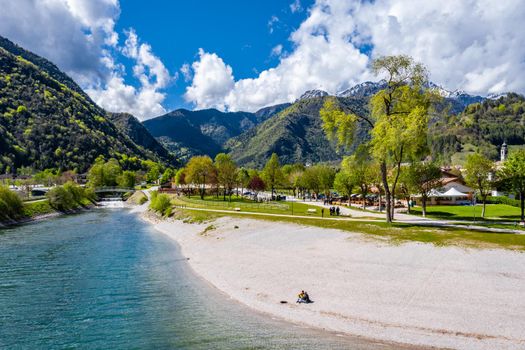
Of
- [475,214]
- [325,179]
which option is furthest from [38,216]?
[475,214]

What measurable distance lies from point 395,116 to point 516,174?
2131 centimetres

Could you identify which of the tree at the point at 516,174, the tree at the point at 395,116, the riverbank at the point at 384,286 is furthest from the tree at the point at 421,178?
the riverbank at the point at 384,286

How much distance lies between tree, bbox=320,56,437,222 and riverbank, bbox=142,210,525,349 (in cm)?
1137

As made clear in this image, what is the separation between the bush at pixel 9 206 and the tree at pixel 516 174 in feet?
287

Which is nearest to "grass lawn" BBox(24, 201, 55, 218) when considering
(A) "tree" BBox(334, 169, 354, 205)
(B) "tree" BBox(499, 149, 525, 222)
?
(A) "tree" BBox(334, 169, 354, 205)

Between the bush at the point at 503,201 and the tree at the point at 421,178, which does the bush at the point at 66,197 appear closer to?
the tree at the point at 421,178

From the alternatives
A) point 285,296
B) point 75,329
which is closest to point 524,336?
point 285,296

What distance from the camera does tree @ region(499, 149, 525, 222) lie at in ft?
159

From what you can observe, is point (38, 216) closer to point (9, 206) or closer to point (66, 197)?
point (9, 206)

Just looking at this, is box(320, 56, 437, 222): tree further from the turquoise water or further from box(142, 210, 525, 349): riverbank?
the turquoise water

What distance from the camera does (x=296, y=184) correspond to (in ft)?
392

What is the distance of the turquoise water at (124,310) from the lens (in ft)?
62.7

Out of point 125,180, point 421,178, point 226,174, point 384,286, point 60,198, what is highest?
point 226,174

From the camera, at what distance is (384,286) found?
25.8m
